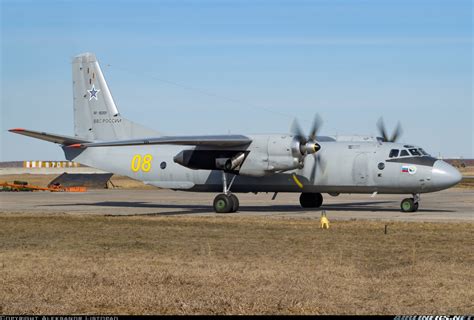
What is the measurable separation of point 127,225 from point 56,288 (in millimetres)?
14591

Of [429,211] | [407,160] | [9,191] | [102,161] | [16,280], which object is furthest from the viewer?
[9,191]

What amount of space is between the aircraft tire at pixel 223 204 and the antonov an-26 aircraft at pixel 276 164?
5cm

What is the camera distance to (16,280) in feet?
50.8

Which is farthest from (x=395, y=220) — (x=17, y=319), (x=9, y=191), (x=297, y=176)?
(x=9, y=191)

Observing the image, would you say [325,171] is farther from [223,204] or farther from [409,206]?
[223,204]

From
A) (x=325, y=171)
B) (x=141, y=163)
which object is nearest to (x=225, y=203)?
(x=325, y=171)

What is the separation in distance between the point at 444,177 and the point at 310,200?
883 centimetres

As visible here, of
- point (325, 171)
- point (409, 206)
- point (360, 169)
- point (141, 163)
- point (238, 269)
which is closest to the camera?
point (238, 269)

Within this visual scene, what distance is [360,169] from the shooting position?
116ft

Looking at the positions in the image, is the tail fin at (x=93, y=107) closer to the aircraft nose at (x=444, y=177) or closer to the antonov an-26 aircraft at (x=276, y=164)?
the antonov an-26 aircraft at (x=276, y=164)

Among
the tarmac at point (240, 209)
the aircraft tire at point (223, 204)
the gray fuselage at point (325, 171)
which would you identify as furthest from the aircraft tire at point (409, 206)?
the aircraft tire at point (223, 204)

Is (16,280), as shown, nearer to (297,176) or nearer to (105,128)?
(297,176)

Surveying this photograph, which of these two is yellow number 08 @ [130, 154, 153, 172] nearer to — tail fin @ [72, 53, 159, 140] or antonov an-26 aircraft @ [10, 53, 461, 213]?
antonov an-26 aircraft @ [10, 53, 461, 213]

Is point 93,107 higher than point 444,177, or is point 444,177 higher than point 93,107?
point 93,107
